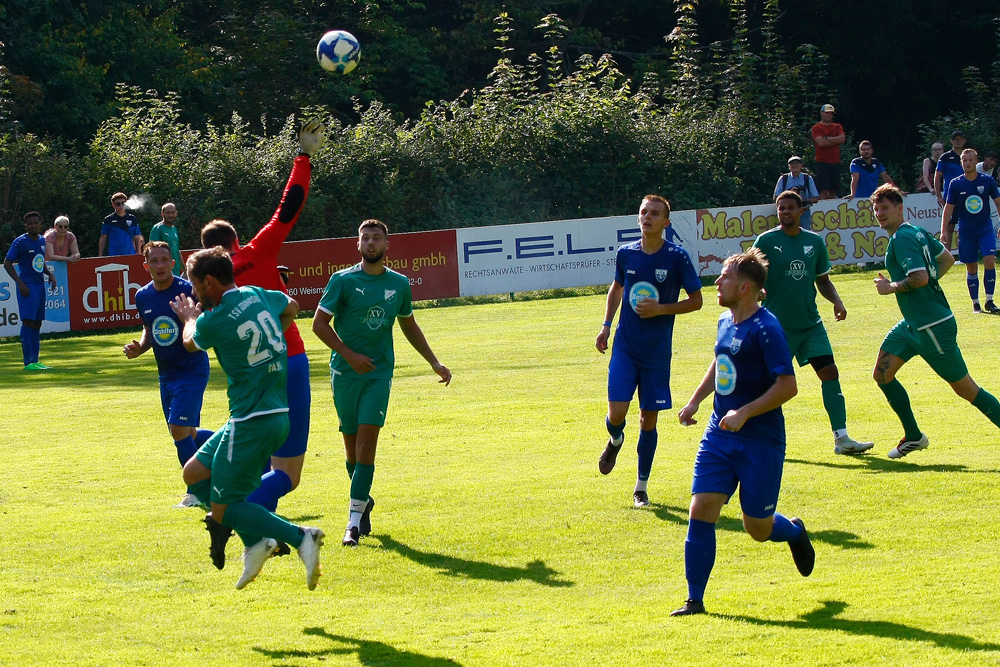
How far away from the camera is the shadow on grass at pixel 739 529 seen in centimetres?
790

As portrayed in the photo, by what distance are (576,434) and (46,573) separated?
224 inches

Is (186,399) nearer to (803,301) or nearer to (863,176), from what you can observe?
(803,301)

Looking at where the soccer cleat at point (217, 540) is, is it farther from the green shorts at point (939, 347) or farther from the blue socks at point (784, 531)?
the green shorts at point (939, 347)

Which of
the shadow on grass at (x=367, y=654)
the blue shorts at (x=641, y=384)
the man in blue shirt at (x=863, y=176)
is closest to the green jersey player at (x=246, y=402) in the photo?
the shadow on grass at (x=367, y=654)

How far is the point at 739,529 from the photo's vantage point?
8.45m

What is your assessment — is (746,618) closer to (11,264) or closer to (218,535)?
(218,535)

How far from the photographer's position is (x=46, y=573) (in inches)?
309

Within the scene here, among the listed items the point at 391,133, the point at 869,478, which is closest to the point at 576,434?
the point at 869,478

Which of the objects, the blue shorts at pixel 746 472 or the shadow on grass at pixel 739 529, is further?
the shadow on grass at pixel 739 529

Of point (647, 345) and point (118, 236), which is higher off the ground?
point (118, 236)

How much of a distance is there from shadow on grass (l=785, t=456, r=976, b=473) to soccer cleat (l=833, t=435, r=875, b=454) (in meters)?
0.10

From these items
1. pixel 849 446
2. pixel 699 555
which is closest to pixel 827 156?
pixel 849 446

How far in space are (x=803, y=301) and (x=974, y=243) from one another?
33.2 ft

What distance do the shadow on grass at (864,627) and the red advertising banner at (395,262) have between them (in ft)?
61.7
